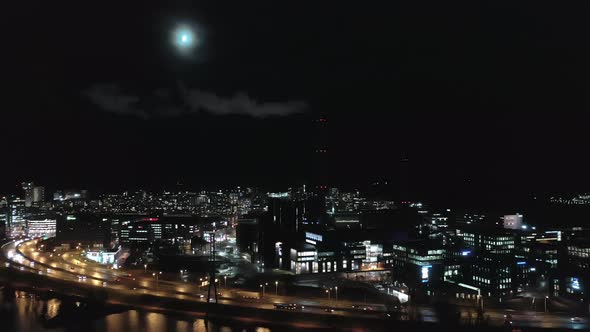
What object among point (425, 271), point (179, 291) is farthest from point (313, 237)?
point (179, 291)

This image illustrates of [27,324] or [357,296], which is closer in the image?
[27,324]

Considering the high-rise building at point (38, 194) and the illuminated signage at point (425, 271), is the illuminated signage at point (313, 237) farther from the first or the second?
the high-rise building at point (38, 194)

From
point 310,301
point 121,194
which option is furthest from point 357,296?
point 121,194

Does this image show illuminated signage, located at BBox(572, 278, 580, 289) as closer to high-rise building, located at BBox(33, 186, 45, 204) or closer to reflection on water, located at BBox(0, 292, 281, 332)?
reflection on water, located at BBox(0, 292, 281, 332)

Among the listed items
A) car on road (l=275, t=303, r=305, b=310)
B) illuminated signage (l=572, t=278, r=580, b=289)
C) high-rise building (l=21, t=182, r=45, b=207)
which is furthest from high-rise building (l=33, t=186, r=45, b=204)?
illuminated signage (l=572, t=278, r=580, b=289)

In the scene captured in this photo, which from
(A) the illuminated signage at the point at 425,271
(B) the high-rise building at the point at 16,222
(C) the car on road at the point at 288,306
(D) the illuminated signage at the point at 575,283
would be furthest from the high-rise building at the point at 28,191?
(D) the illuminated signage at the point at 575,283

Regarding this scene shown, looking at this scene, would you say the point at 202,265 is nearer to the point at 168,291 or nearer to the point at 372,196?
the point at 168,291
